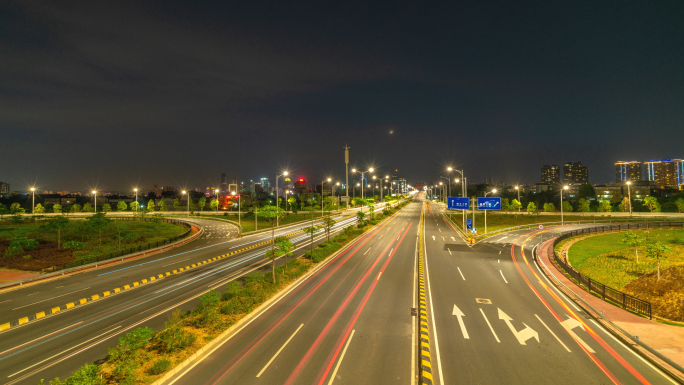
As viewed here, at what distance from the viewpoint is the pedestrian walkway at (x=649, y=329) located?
12.1 m

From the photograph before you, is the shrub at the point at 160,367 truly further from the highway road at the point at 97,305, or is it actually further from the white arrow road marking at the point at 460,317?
the white arrow road marking at the point at 460,317

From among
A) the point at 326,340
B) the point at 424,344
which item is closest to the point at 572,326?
the point at 424,344

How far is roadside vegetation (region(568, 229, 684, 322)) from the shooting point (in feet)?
55.9

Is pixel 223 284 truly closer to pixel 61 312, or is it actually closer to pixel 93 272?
pixel 61 312

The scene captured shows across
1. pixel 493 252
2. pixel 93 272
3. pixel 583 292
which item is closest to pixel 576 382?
pixel 583 292

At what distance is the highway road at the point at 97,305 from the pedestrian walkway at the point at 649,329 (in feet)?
79.5

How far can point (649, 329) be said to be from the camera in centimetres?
1398

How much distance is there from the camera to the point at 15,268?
83.6 ft

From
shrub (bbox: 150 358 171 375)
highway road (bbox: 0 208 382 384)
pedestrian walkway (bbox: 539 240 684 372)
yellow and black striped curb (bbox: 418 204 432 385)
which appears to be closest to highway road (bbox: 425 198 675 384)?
yellow and black striped curb (bbox: 418 204 432 385)

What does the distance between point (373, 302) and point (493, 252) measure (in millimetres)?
22844

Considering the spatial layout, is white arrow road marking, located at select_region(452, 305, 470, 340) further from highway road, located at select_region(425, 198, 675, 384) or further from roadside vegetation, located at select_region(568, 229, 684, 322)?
roadside vegetation, located at select_region(568, 229, 684, 322)

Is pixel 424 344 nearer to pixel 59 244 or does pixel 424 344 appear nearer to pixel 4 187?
pixel 59 244

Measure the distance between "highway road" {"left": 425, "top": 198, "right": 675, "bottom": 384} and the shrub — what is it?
403 inches

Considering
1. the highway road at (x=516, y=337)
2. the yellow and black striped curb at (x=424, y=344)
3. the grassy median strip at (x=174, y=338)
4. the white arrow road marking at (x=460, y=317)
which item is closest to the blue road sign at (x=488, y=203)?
the highway road at (x=516, y=337)
